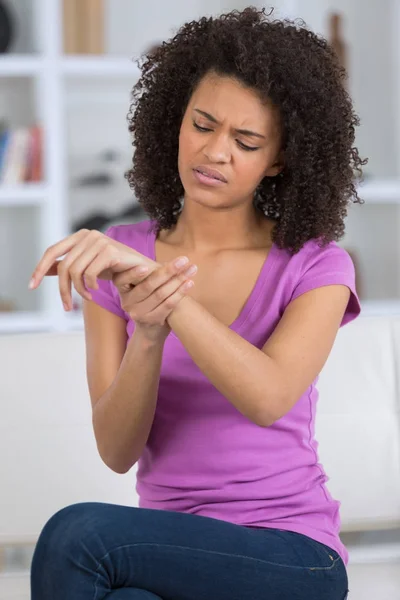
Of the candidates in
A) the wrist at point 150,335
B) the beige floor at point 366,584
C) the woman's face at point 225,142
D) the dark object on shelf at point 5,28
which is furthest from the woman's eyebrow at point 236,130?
the dark object on shelf at point 5,28

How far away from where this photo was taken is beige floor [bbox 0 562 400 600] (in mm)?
1697

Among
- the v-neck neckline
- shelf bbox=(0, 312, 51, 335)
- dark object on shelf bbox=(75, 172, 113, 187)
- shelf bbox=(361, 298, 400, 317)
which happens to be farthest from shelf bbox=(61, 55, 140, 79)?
the v-neck neckline

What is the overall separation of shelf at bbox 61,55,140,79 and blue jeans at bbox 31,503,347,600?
8.73ft

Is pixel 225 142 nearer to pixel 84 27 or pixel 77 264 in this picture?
pixel 77 264

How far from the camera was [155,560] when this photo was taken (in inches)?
50.0

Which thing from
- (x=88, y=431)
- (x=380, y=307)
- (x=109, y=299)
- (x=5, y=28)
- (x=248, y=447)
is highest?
(x=5, y=28)

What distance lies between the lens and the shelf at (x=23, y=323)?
3.69 meters

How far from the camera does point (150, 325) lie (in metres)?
1.37

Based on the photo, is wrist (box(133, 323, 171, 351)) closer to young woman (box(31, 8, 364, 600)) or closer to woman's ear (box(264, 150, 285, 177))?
young woman (box(31, 8, 364, 600))

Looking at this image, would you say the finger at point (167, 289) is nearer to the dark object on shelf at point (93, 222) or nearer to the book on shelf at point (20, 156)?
the book on shelf at point (20, 156)

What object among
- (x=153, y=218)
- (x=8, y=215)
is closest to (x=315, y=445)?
(x=153, y=218)

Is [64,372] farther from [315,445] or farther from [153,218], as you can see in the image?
[315,445]

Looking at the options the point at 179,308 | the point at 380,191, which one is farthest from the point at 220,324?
the point at 380,191

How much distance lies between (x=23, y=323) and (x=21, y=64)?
3.06ft
